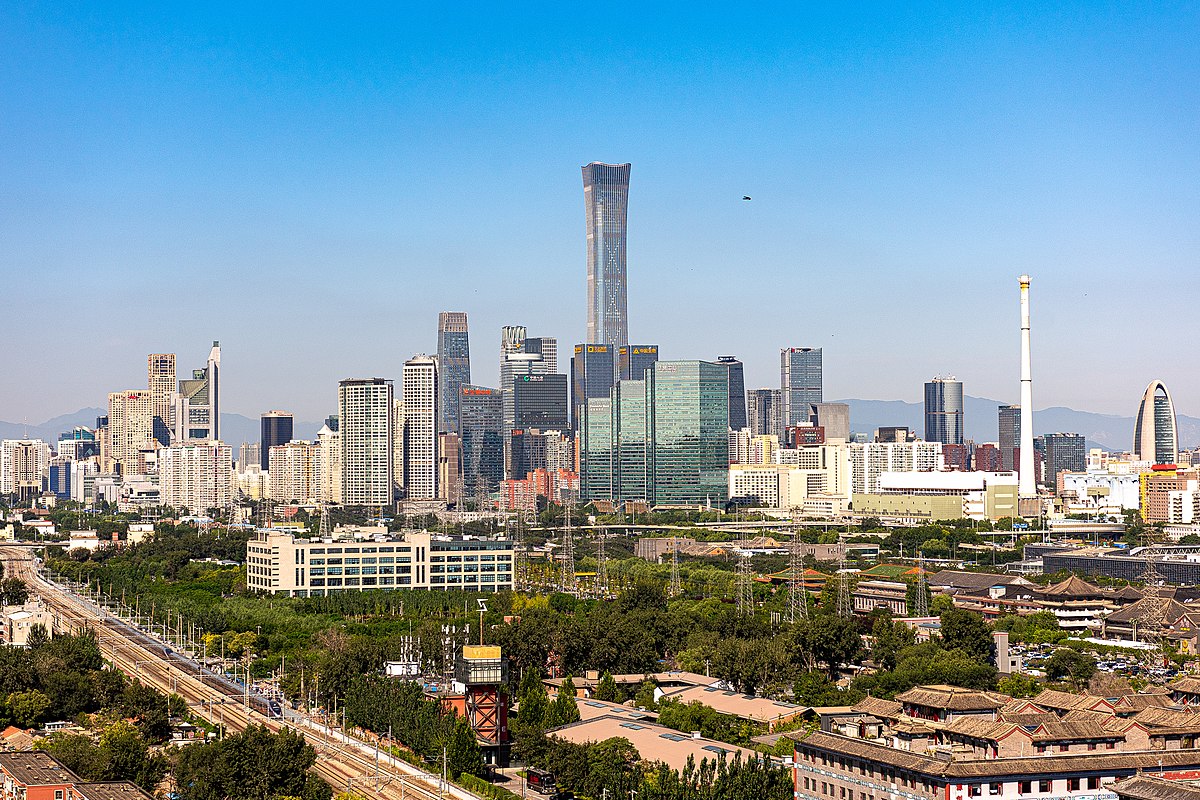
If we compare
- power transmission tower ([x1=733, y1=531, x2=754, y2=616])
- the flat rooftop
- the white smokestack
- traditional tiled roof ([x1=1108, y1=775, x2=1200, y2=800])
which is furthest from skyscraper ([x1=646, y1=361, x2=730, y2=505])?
traditional tiled roof ([x1=1108, y1=775, x2=1200, y2=800])

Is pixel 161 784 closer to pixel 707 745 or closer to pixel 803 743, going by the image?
pixel 707 745

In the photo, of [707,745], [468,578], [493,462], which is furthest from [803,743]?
[493,462]

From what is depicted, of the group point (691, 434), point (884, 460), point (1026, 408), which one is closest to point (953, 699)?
point (1026, 408)

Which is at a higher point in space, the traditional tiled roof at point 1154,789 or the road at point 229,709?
the traditional tiled roof at point 1154,789

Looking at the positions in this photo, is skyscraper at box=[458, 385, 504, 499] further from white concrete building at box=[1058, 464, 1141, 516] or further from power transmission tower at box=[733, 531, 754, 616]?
power transmission tower at box=[733, 531, 754, 616]

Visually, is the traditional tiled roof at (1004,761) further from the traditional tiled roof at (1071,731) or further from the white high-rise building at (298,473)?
the white high-rise building at (298,473)

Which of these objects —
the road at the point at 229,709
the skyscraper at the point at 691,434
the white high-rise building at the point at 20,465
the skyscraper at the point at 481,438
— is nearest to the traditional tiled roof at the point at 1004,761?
the road at the point at 229,709
